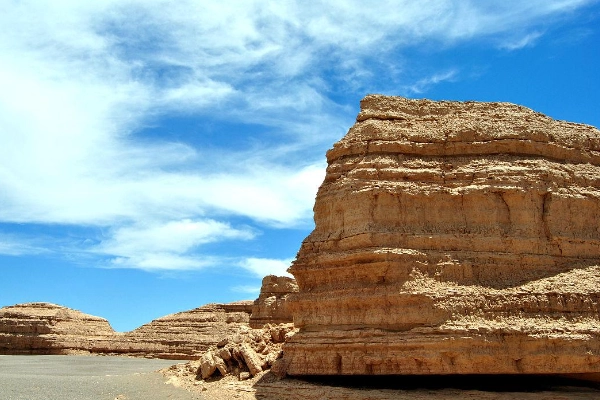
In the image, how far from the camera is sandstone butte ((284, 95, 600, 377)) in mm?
15273

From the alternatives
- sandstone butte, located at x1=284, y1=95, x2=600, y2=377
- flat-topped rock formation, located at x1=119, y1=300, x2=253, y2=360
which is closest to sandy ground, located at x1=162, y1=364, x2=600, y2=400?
sandstone butte, located at x1=284, y1=95, x2=600, y2=377

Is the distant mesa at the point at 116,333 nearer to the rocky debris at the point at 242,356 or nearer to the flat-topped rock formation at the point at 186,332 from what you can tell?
the flat-topped rock formation at the point at 186,332

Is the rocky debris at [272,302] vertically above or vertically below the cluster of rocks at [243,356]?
above

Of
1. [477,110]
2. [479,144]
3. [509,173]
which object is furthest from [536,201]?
[477,110]

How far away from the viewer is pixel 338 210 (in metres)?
18.1

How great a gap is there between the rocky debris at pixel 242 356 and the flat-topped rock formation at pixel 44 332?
32450 mm

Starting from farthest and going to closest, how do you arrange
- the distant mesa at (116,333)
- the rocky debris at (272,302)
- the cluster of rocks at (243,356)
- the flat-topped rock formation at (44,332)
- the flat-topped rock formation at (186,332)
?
1. the flat-topped rock formation at (44,332)
2. the distant mesa at (116,333)
3. the flat-topped rock formation at (186,332)
4. the rocky debris at (272,302)
5. the cluster of rocks at (243,356)

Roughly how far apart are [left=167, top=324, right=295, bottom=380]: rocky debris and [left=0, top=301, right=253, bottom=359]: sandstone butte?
2672cm

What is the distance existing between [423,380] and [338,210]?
17.6 feet

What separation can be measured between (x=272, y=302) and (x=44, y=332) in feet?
77.2

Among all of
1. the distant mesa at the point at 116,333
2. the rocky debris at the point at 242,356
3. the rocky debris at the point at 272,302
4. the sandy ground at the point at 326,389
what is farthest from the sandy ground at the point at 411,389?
the distant mesa at the point at 116,333

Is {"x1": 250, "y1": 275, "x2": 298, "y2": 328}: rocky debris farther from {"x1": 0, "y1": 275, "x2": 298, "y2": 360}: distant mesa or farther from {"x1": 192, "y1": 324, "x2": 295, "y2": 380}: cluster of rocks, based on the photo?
{"x1": 192, "y1": 324, "x2": 295, "y2": 380}: cluster of rocks

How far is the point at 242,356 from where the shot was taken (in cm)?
2034

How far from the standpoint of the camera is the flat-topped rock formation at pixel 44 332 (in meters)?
51.0
